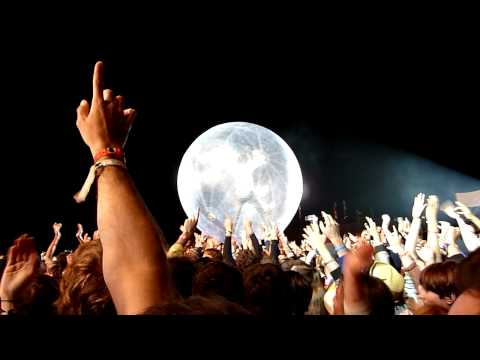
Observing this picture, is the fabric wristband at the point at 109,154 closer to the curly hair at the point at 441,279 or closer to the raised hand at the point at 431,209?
the curly hair at the point at 441,279

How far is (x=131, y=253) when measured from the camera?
1.24m

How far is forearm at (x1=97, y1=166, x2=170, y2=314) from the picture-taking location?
1.22m

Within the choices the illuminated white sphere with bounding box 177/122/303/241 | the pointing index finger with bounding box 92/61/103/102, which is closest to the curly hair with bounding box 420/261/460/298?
the pointing index finger with bounding box 92/61/103/102

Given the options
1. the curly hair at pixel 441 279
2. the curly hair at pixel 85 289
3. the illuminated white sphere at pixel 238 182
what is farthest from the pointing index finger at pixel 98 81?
the illuminated white sphere at pixel 238 182

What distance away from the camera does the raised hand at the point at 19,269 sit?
6.99ft

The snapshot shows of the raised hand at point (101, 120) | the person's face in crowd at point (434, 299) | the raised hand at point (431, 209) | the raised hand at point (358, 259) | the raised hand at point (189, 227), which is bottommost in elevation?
the person's face in crowd at point (434, 299)

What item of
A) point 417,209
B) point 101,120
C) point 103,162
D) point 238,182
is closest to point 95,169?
point 103,162

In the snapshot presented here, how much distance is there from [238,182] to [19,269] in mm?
8254

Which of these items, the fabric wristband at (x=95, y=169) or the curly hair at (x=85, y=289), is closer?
the fabric wristband at (x=95, y=169)

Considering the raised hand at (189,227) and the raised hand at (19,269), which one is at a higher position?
the raised hand at (189,227)

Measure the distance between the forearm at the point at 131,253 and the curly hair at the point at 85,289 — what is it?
2.11 ft

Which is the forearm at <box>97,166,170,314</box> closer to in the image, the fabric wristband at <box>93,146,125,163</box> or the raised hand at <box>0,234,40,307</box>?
the fabric wristband at <box>93,146,125,163</box>

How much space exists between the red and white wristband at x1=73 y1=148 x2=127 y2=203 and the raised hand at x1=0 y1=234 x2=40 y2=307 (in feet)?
3.11

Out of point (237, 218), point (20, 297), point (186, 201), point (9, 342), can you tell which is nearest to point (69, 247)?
point (186, 201)
